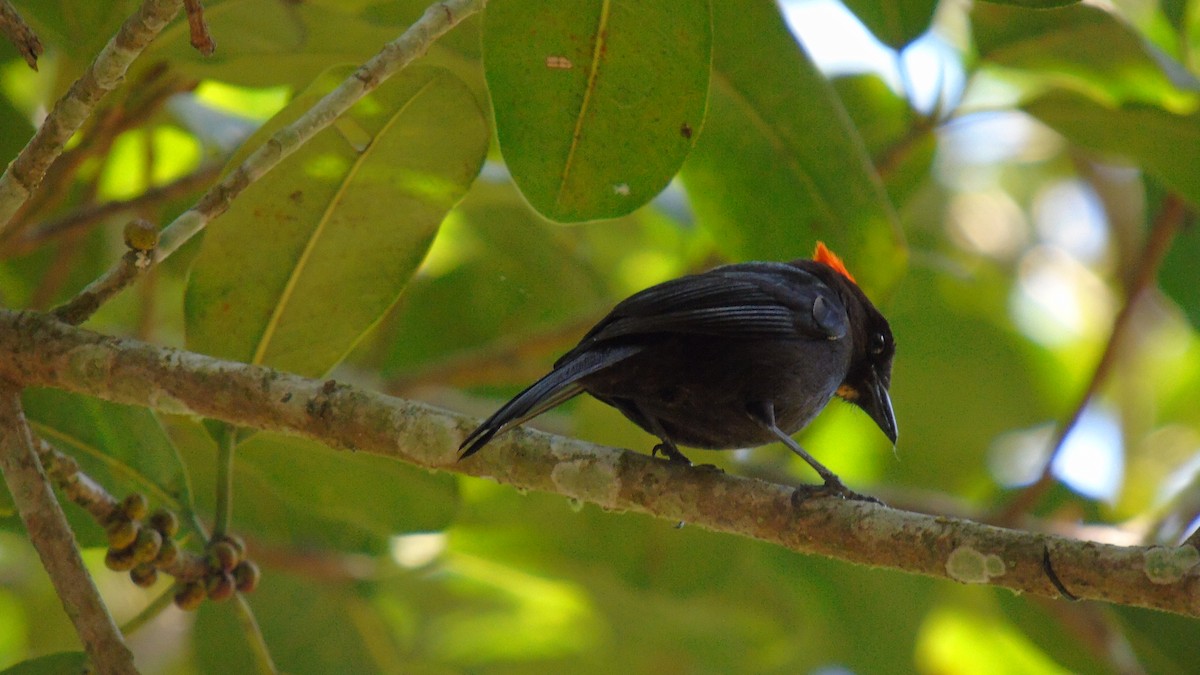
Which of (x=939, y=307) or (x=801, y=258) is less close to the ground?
(x=801, y=258)

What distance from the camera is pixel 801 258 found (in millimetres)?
3734

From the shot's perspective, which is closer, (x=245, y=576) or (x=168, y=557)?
(x=168, y=557)

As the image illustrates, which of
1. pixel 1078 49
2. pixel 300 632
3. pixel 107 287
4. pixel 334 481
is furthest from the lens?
pixel 300 632

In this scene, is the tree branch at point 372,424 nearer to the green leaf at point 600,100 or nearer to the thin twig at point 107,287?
the thin twig at point 107,287

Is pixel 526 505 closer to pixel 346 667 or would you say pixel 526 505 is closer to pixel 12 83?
pixel 346 667

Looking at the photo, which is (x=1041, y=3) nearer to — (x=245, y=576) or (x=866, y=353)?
(x=866, y=353)

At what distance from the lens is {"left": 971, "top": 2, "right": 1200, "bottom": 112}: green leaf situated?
13.2ft

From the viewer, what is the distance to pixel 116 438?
9.71 feet

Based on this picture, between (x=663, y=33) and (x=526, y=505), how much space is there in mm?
2398

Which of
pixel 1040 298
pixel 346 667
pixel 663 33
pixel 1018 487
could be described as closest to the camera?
pixel 663 33

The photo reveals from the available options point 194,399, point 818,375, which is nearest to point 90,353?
point 194,399

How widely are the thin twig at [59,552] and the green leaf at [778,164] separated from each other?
2.06 meters

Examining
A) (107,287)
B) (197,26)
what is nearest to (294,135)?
(197,26)

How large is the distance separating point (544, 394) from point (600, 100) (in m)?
0.74
